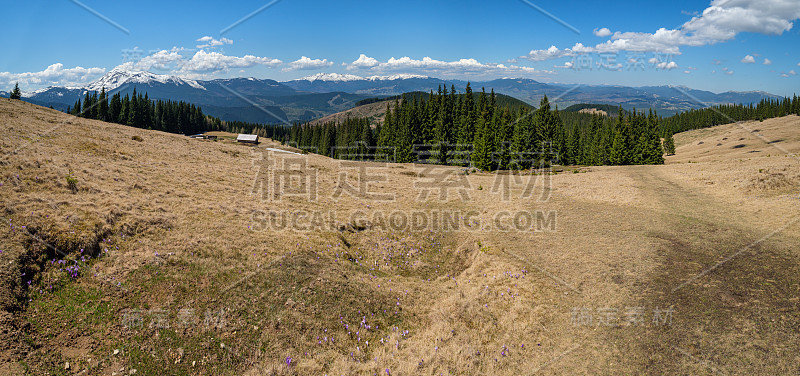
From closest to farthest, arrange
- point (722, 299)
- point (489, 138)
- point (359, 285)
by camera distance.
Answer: point (722, 299)
point (359, 285)
point (489, 138)

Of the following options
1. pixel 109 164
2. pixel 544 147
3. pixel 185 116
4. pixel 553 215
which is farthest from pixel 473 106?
pixel 185 116

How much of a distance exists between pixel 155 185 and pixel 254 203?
5971 millimetres

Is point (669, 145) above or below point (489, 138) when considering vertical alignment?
above

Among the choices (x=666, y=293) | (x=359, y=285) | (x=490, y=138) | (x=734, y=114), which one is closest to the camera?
(x=666, y=293)

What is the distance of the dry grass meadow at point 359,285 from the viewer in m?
9.39

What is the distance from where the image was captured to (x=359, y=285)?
14484mm

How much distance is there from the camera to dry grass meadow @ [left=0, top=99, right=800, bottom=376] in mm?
9391

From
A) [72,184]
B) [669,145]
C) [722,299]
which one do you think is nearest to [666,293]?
[722,299]

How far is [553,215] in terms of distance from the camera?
2481 cm

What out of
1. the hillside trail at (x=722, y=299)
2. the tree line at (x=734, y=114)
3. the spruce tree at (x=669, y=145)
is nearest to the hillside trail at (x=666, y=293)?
the hillside trail at (x=722, y=299)

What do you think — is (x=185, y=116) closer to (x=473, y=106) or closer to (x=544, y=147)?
(x=473, y=106)

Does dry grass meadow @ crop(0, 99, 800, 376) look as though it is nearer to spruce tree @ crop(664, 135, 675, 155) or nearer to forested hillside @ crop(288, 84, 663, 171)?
forested hillside @ crop(288, 84, 663, 171)

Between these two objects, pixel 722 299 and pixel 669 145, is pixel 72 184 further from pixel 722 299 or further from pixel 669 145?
pixel 669 145

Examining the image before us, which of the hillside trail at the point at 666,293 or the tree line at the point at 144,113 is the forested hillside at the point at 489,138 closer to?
the hillside trail at the point at 666,293
